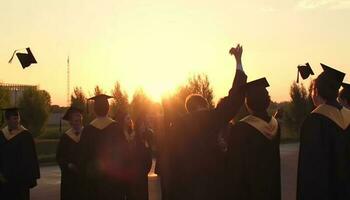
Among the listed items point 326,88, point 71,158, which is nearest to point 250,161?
point 326,88

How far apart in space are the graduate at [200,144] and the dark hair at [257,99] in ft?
1.50

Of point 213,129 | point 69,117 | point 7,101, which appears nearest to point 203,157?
point 213,129

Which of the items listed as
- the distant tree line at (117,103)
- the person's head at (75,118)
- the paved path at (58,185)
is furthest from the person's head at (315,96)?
the distant tree line at (117,103)

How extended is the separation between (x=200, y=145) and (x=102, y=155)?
116 inches

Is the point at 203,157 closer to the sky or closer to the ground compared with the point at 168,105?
closer to the ground

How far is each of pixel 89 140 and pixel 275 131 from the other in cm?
307

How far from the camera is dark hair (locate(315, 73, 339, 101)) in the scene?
5.37 meters

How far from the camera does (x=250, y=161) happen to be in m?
5.79

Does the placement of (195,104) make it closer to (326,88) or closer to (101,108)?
(326,88)

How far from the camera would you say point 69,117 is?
30.3 feet

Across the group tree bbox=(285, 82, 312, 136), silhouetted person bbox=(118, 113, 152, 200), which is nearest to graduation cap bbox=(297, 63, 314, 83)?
silhouetted person bbox=(118, 113, 152, 200)

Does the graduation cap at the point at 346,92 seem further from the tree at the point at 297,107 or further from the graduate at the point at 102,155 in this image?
the tree at the point at 297,107

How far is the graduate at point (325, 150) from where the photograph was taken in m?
5.25

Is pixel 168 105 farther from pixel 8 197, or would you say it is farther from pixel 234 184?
pixel 8 197
